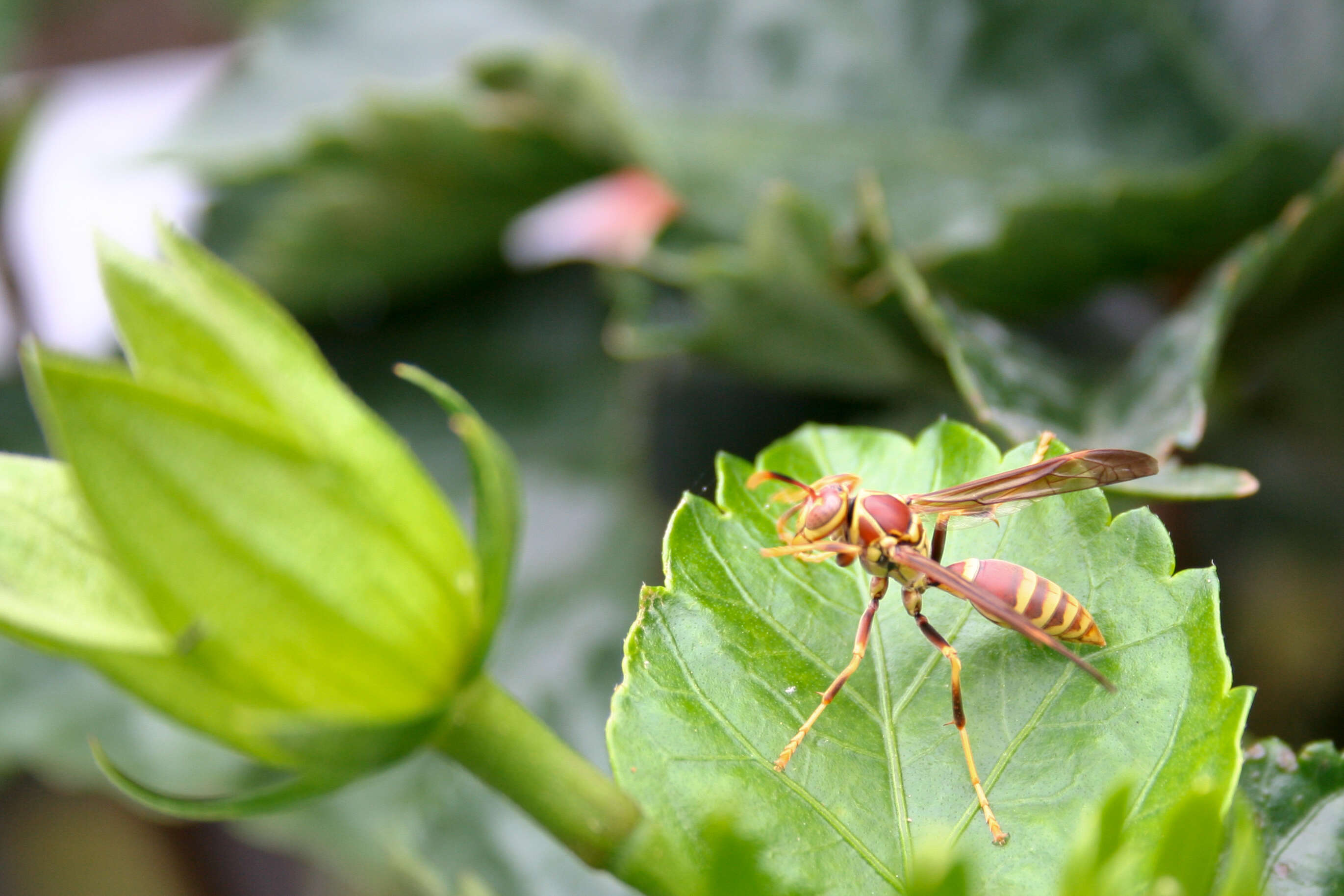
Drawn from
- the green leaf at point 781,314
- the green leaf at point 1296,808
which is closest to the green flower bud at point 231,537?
the green leaf at point 1296,808

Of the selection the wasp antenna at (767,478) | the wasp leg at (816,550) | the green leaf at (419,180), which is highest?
the wasp antenna at (767,478)

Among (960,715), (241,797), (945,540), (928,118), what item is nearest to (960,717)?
(960,715)

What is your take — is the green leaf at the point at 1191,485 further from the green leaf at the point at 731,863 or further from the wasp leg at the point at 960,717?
the green leaf at the point at 731,863

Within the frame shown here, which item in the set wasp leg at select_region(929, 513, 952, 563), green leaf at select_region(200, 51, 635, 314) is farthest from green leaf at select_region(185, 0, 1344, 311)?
wasp leg at select_region(929, 513, 952, 563)

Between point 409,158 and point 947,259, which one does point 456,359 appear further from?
point 947,259

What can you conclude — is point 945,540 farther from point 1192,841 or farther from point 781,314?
point 781,314

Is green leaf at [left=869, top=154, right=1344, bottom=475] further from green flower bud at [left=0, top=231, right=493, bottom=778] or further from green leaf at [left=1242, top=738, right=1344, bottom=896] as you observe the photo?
green flower bud at [left=0, top=231, right=493, bottom=778]

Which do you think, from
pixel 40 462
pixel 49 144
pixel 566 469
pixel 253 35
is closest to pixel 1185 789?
pixel 40 462
